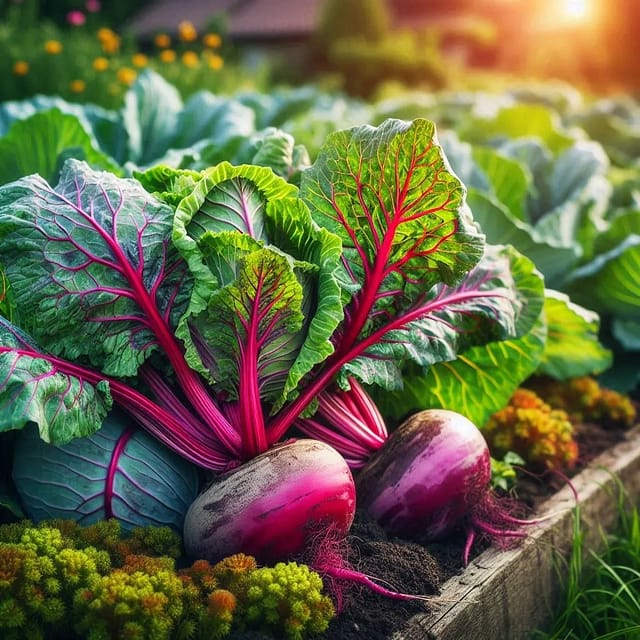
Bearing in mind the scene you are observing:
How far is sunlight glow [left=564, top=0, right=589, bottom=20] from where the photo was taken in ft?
91.2

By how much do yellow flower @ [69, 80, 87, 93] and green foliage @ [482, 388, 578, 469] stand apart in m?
5.62

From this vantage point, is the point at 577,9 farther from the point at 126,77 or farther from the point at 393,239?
the point at 393,239

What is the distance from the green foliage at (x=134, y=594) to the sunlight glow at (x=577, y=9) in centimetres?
2912

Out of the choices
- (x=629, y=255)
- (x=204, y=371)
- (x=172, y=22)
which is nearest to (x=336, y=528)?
(x=204, y=371)

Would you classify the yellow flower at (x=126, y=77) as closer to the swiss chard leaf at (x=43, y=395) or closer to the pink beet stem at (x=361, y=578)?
the swiss chard leaf at (x=43, y=395)

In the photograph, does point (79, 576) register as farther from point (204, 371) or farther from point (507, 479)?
point (507, 479)

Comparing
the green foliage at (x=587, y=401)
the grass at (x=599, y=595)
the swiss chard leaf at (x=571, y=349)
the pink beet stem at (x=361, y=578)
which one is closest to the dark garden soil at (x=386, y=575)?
the pink beet stem at (x=361, y=578)

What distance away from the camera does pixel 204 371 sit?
7.30ft

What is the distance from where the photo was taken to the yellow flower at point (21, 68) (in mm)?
7590

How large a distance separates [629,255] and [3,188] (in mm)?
2609

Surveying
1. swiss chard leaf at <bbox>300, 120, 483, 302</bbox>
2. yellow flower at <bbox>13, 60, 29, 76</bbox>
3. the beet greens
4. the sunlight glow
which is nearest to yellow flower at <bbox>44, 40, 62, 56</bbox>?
yellow flower at <bbox>13, 60, 29, 76</bbox>

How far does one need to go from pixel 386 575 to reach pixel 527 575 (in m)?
0.60

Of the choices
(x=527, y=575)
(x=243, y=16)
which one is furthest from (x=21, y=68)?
(x=243, y=16)

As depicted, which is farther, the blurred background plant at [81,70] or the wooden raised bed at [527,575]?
the blurred background plant at [81,70]
